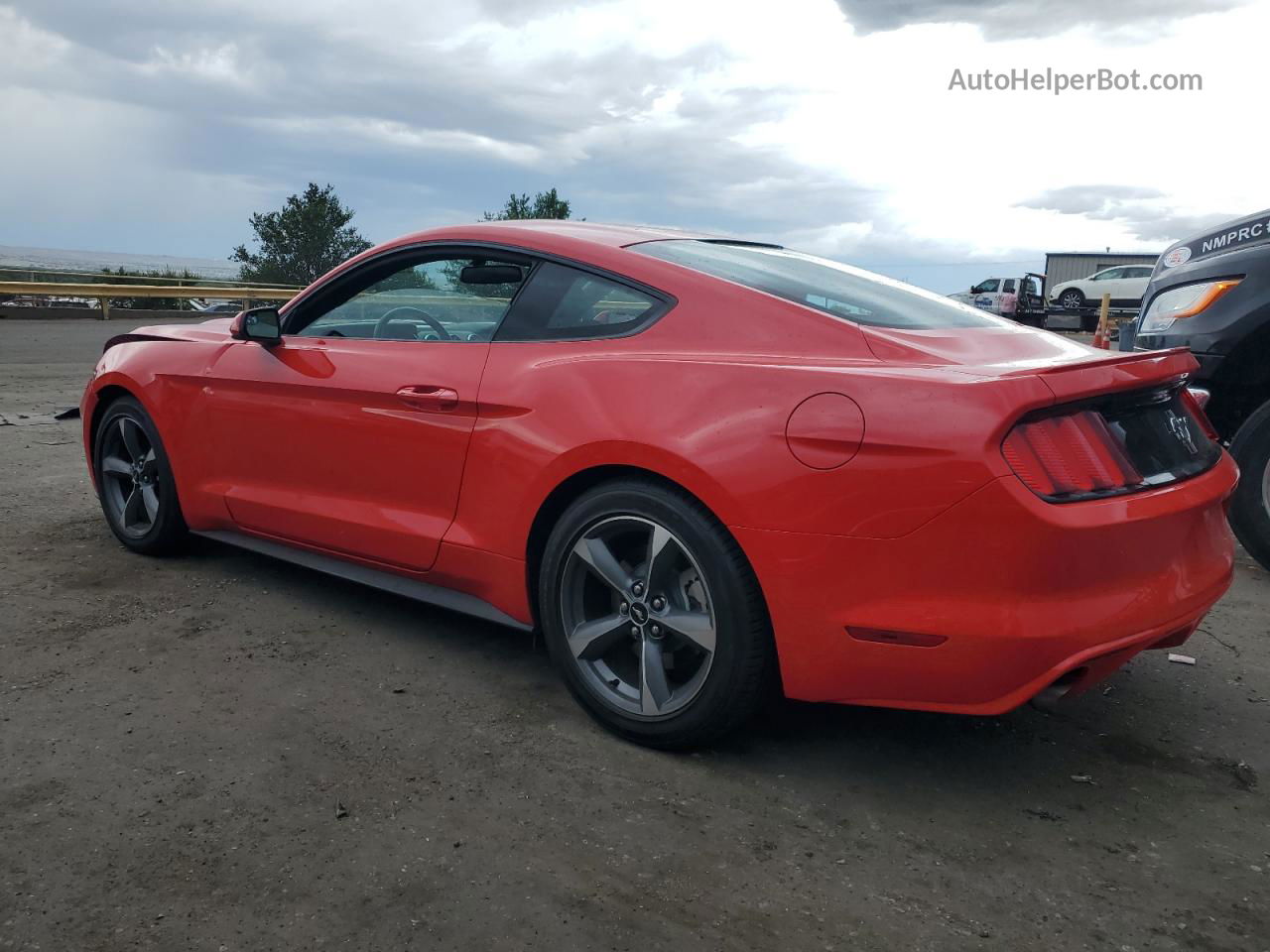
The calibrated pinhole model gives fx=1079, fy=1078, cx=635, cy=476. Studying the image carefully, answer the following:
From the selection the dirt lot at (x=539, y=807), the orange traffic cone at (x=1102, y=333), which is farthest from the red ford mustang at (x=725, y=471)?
the orange traffic cone at (x=1102, y=333)

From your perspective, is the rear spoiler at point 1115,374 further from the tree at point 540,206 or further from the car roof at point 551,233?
the tree at point 540,206

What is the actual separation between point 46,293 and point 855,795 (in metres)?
28.8

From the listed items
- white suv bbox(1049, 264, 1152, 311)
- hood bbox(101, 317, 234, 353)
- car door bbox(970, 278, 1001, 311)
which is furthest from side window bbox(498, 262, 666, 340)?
white suv bbox(1049, 264, 1152, 311)

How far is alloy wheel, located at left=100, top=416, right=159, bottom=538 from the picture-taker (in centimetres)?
458

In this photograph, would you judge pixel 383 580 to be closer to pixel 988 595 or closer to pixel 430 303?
pixel 430 303

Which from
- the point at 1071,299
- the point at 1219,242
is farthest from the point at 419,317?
the point at 1071,299

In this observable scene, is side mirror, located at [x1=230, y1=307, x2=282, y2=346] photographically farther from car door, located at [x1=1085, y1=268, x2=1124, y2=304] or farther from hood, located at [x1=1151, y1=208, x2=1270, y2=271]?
car door, located at [x1=1085, y1=268, x2=1124, y2=304]

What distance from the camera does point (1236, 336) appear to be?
4.76 meters

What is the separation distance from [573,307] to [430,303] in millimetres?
687

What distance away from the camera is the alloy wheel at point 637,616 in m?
2.82

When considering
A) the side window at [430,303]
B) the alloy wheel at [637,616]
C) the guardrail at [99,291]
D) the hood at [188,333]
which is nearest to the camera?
the alloy wheel at [637,616]

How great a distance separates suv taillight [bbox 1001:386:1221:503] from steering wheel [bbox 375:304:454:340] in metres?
1.88

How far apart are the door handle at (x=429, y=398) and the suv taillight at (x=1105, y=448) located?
5.51 feet

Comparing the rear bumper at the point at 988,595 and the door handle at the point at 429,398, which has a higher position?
the door handle at the point at 429,398
